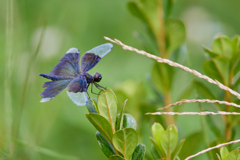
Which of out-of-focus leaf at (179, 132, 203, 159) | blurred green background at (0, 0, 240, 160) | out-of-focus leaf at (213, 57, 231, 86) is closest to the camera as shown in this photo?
out-of-focus leaf at (213, 57, 231, 86)

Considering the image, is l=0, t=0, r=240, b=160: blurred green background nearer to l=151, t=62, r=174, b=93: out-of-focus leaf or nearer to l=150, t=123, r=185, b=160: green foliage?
l=151, t=62, r=174, b=93: out-of-focus leaf

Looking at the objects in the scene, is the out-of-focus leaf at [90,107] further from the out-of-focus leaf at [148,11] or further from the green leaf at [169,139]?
the out-of-focus leaf at [148,11]

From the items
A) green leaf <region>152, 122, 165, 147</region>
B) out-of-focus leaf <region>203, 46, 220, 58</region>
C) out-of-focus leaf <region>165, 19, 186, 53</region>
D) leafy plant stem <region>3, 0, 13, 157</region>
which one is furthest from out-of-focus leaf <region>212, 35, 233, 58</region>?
leafy plant stem <region>3, 0, 13, 157</region>

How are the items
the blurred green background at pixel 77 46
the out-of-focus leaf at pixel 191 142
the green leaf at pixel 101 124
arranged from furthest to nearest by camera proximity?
the blurred green background at pixel 77 46
the out-of-focus leaf at pixel 191 142
the green leaf at pixel 101 124

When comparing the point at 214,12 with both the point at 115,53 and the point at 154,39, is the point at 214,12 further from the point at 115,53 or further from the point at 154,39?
the point at 154,39

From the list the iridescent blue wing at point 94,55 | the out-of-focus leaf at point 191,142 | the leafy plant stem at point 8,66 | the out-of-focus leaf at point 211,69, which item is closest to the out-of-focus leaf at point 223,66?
the out-of-focus leaf at point 211,69

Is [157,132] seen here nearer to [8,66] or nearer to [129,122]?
[129,122]
